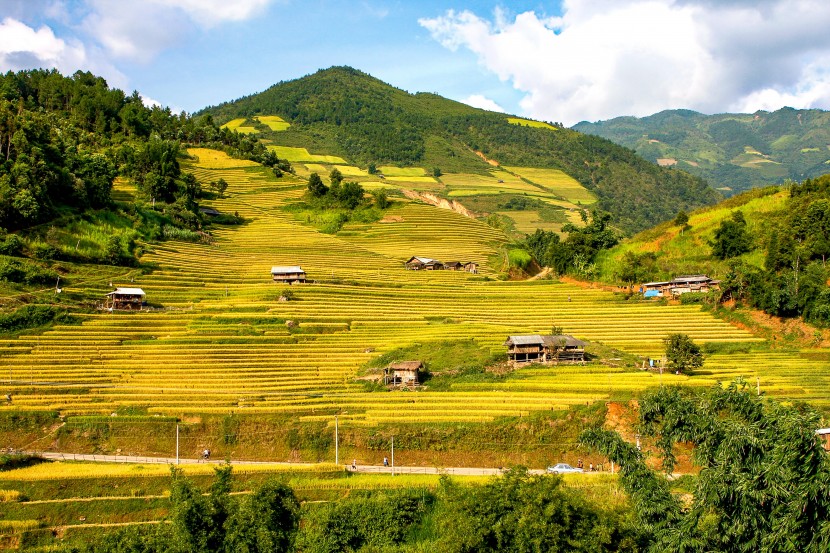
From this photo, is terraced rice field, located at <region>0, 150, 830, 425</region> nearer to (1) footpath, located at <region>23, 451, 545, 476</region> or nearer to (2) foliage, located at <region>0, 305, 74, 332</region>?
(2) foliage, located at <region>0, 305, 74, 332</region>

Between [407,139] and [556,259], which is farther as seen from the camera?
[407,139]

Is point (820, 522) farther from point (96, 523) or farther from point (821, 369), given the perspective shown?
point (821, 369)

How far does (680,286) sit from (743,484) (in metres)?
49.3

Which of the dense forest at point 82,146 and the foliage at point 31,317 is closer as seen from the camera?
the foliage at point 31,317

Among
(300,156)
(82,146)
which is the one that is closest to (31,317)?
(82,146)

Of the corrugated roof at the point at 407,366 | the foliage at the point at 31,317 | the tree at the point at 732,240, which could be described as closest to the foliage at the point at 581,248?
the tree at the point at 732,240

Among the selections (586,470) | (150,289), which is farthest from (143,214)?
(586,470)

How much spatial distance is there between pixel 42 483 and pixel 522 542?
22693 millimetres

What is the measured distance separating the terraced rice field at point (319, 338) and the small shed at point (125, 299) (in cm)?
139

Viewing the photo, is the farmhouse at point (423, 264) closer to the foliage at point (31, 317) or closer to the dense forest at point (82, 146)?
the dense forest at point (82, 146)

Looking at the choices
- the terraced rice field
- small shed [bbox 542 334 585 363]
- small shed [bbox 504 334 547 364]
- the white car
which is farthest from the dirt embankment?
the white car

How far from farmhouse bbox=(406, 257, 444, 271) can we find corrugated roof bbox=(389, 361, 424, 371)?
99.8 ft

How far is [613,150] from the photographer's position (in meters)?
190

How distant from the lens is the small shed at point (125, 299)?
57.0m
